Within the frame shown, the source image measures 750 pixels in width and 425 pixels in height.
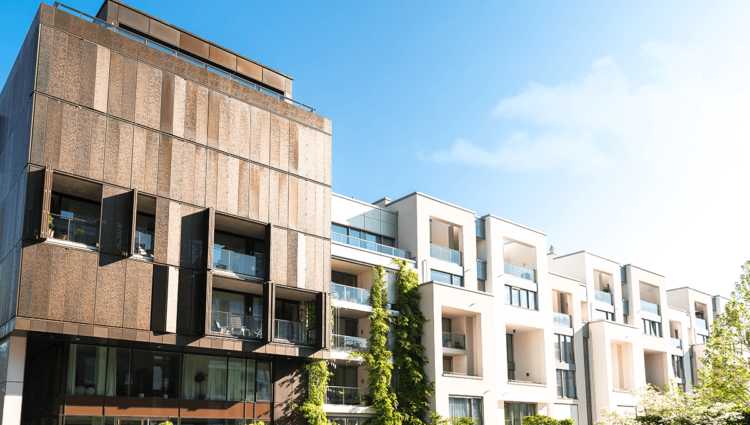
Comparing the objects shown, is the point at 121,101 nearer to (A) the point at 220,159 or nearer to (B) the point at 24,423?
(A) the point at 220,159

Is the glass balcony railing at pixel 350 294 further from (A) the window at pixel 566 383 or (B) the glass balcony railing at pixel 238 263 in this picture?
(A) the window at pixel 566 383

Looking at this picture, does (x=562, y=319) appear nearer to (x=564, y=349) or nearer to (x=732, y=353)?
(x=564, y=349)

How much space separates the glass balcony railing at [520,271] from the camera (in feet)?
149

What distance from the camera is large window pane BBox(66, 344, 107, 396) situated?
2445 cm

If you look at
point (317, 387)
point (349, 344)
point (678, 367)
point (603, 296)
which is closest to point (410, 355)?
point (349, 344)

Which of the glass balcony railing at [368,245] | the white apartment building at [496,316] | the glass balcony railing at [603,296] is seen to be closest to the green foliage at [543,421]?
the white apartment building at [496,316]

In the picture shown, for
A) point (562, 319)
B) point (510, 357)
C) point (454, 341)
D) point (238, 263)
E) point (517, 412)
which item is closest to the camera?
point (238, 263)

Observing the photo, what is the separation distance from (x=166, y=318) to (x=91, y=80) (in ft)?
31.1

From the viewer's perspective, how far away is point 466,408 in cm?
3775

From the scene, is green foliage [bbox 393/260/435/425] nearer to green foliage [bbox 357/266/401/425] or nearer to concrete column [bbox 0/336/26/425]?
green foliage [bbox 357/266/401/425]

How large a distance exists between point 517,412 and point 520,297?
7713 mm

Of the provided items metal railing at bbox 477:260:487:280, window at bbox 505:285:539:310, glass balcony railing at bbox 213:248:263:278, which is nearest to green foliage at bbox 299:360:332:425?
glass balcony railing at bbox 213:248:263:278

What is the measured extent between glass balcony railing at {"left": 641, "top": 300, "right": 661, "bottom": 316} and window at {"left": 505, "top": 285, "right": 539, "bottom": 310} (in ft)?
58.6

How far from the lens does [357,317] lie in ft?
122
